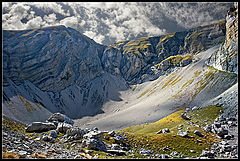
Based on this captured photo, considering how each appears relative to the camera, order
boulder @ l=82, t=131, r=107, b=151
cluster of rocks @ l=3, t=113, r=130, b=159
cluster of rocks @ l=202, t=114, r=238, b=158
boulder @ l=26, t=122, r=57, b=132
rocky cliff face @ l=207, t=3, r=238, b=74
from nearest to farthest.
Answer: cluster of rocks @ l=3, t=113, r=130, b=159 → boulder @ l=82, t=131, r=107, b=151 → cluster of rocks @ l=202, t=114, r=238, b=158 → boulder @ l=26, t=122, r=57, b=132 → rocky cliff face @ l=207, t=3, r=238, b=74

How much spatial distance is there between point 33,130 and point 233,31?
13303cm

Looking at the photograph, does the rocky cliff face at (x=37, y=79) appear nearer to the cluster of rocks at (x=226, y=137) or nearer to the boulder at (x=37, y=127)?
the boulder at (x=37, y=127)

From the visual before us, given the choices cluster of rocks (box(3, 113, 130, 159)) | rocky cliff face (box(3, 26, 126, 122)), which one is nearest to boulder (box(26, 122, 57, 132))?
cluster of rocks (box(3, 113, 130, 159))

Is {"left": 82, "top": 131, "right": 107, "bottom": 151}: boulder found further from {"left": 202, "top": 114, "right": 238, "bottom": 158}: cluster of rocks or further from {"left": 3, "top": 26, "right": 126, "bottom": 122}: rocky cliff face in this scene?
{"left": 3, "top": 26, "right": 126, "bottom": 122}: rocky cliff face

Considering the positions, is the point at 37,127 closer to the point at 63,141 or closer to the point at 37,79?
the point at 63,141

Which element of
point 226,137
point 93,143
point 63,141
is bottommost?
point 226,137

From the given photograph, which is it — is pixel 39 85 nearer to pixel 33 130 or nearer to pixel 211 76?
pixel 33 130

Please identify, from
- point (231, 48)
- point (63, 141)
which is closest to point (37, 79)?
point (63, 141)

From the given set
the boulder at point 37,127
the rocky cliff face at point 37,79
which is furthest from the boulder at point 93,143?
the rocky cliff face at point 37,79

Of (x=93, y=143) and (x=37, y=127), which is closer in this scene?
(x=93, y=143)

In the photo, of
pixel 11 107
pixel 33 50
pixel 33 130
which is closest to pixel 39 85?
pixel 33 50

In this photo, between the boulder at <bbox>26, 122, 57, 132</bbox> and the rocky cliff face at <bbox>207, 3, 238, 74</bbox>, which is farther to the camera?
the rocky cliff face at <bbox>207, 3, 238, 74</bbox>

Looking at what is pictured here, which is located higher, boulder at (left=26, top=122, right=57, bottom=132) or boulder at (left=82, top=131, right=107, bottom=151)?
boulder at (left=26, top=122, right=57, bottom=132)

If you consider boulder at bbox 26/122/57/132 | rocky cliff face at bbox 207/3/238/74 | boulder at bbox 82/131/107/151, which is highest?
rocky cliff face at bbox 207/3/238/74
